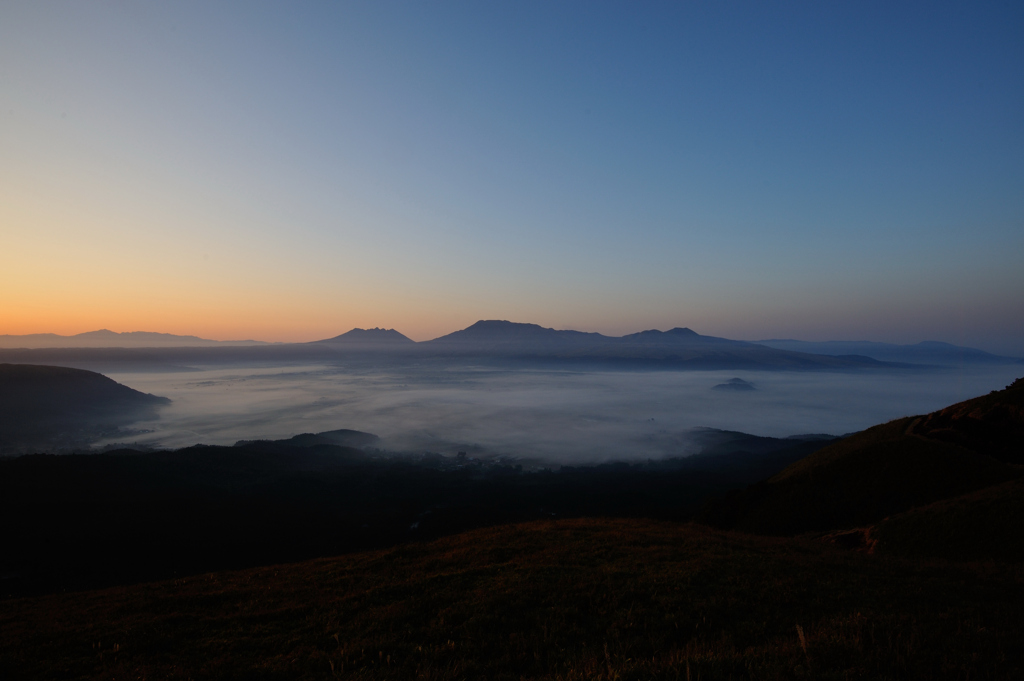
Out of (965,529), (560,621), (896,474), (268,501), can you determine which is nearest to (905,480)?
(896,474)

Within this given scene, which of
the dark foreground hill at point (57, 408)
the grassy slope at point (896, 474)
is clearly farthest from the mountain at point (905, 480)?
the dark foreground hill at point (57, 408)

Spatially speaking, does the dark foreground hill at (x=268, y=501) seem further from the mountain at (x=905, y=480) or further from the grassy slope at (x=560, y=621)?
the grassy slope at (x=560, y=621)

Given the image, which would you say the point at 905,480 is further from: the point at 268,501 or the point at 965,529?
the point at 268,501

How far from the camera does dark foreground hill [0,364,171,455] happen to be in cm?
10981

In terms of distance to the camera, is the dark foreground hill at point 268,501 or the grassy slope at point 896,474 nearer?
the grassy slope at point 896,474

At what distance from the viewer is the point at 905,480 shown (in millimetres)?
28562

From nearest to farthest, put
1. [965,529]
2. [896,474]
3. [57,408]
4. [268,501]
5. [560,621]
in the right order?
[560,621]
[965,529]
[896,474]
[268,501]
[57,408]

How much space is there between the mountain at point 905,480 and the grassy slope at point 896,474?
0.05 meters

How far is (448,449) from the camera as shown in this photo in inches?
4294

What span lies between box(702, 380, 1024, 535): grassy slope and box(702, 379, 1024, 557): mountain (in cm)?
5

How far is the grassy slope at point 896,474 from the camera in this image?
26547 mm

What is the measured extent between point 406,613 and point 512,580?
325 cm

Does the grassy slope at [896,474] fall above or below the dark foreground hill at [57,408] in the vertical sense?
above

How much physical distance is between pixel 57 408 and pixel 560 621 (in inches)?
7264
